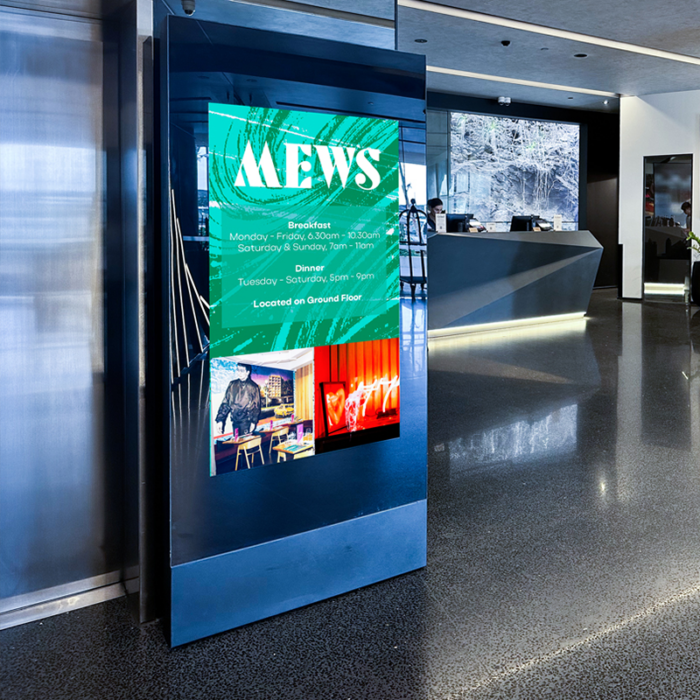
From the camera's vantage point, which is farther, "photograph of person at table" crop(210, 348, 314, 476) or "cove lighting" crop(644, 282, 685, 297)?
"cove lighting" crop(644, 282, 685, 297)

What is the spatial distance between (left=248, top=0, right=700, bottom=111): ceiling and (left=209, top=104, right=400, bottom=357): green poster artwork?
13.8 ft

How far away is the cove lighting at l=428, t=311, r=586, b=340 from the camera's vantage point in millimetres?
8398

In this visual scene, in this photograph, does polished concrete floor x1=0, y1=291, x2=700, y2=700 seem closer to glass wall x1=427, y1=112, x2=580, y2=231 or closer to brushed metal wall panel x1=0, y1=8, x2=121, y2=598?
brushed metal wall panel x1=0, y1=8, x2=121, y2=598

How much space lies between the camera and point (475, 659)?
1.96 metres

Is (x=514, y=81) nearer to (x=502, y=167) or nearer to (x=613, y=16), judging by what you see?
(x=502, y=167)

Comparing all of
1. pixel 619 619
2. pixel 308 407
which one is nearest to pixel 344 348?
pixel 308 407

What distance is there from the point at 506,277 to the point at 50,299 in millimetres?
7094

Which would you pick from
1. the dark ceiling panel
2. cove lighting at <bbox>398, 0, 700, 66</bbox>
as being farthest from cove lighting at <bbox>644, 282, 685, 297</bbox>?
the dark ceiling panel

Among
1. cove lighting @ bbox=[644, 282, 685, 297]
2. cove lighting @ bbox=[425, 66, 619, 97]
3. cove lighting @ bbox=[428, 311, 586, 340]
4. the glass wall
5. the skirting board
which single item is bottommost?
the skirting board

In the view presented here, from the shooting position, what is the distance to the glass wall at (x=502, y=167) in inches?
483

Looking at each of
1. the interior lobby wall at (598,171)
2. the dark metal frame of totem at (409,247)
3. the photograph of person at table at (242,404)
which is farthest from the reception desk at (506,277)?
the photograph of person at table at (242,404)

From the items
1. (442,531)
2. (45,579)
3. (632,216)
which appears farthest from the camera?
(632,216)

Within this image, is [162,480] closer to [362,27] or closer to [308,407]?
[308,407]

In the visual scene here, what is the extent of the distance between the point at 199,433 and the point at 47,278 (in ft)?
2.36
